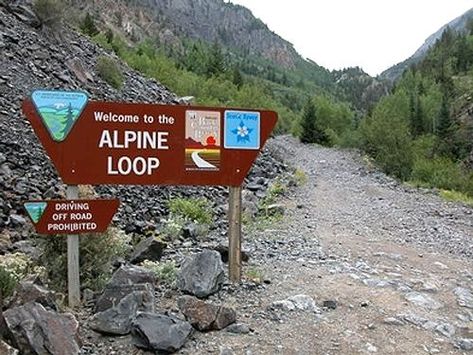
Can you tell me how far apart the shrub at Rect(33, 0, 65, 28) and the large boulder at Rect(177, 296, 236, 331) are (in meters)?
16.8

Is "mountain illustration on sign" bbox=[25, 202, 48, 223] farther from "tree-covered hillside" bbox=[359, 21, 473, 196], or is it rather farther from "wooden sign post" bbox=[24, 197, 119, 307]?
"tree-covered hillside" bbox=[359, 21, 473, 196]

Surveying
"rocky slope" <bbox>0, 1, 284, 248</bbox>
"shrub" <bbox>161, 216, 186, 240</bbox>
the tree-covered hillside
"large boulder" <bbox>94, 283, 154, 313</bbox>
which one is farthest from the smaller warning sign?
the tree-covered hillside

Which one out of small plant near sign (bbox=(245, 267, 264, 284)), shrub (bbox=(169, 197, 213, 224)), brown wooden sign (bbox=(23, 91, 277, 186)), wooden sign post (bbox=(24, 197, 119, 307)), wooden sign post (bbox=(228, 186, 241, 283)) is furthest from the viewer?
shrub (bbox=(169, 197, 213, 224))

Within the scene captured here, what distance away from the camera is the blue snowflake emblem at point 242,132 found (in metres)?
6.22

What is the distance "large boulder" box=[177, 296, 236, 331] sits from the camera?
5.06 meters

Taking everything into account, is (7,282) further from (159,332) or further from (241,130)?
(241,130)

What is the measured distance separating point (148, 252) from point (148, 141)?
95.2 inches

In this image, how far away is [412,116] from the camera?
7612 centimetres

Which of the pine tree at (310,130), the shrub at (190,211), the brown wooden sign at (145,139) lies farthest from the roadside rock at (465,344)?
the pine tree at (310,130)

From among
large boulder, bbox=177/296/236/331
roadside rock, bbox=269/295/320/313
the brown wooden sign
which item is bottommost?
roadside rock, bbox=269/295/320/313

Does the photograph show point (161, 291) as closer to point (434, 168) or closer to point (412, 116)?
point (434, 168)

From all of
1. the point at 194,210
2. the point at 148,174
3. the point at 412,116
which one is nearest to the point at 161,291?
the point at 148,174

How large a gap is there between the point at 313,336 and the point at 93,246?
2.71 metres

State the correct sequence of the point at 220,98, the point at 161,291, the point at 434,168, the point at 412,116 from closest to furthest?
the point at 161,291 → the point at 434,168 → the point at 220,98 → the point at 412,116
